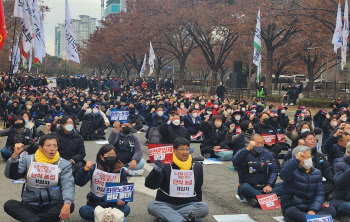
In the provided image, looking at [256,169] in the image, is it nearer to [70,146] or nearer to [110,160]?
[110,160]

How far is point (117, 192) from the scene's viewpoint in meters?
6.08

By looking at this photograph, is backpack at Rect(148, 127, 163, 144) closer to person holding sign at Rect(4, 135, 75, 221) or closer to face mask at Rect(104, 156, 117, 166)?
face mask at Rect(104, 156, 117, 166)

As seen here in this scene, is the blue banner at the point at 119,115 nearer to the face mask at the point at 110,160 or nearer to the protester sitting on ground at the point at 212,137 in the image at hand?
the protester sitting on ground at the point at 212,137

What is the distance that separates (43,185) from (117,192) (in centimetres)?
96

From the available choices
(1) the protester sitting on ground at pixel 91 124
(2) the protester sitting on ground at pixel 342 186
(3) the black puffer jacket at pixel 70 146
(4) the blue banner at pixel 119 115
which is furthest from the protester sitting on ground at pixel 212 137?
(2) the protester sitting on ground at pixel 342 186

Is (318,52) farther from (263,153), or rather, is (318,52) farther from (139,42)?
(263,153)

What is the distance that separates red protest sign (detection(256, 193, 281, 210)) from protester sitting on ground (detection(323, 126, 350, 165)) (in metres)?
1.79

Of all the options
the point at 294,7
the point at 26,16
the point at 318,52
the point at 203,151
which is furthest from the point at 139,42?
the point at 203,151

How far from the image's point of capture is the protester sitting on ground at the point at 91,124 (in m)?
Result: 15.5

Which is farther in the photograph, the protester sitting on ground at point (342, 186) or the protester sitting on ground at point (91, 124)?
the protester sitting on ground at point (91, 124)

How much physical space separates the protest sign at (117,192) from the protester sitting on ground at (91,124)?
9.47 m

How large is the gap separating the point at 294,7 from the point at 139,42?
2181 cm

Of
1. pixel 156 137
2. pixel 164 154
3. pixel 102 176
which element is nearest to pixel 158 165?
pixel 164 154

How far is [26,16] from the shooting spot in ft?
52.8
